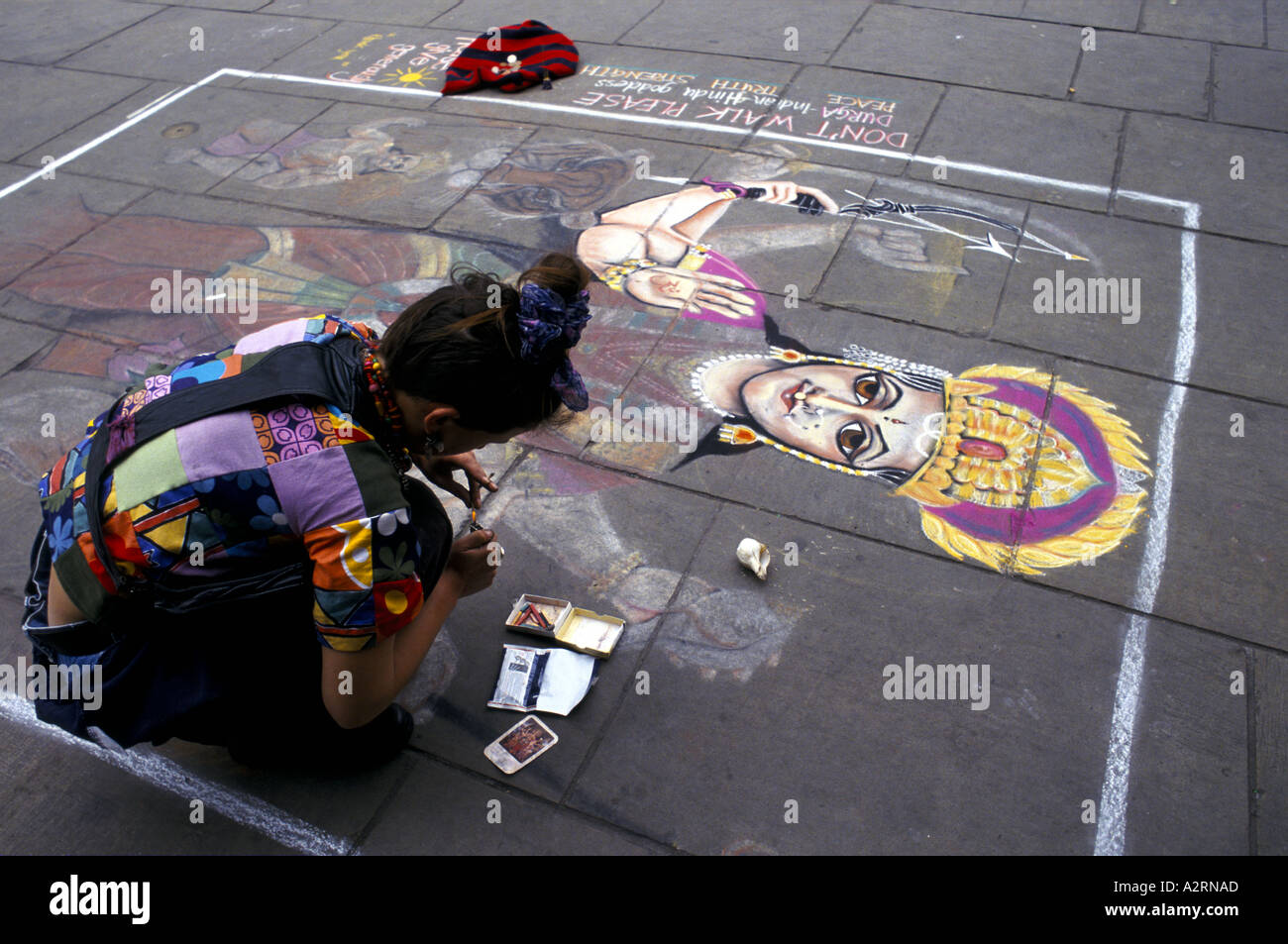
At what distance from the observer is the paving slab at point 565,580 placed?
2.90 metres

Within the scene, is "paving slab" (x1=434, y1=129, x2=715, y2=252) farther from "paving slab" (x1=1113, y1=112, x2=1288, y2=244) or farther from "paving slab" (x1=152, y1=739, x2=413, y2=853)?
"paving slab" (x1=152, y1=739, x2=413, y2=853)

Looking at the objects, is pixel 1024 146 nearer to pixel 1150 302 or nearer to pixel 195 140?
pixel 1150 302

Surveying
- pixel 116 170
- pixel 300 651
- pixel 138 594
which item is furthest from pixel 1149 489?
pixel 116 170

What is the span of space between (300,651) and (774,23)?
23.7 ft

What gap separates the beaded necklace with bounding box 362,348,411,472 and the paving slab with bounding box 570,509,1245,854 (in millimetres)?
1246

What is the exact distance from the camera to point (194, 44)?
7.91m

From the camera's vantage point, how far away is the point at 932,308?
4.67 m

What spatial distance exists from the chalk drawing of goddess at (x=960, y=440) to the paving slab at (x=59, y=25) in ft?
24.8

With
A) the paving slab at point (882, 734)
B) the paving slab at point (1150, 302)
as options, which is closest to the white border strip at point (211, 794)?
the paving slab at point (882, 734)

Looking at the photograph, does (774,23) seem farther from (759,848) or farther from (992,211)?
(759,848)

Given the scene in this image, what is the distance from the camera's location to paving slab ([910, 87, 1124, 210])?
5582mm

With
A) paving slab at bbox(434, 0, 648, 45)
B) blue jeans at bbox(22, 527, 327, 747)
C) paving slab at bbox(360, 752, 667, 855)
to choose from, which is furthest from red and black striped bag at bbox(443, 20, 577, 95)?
paving slab at bbox(360, 752, 667, 855)

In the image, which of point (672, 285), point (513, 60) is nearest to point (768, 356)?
point (672, 285)

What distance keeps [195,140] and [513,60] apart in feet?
8.02
